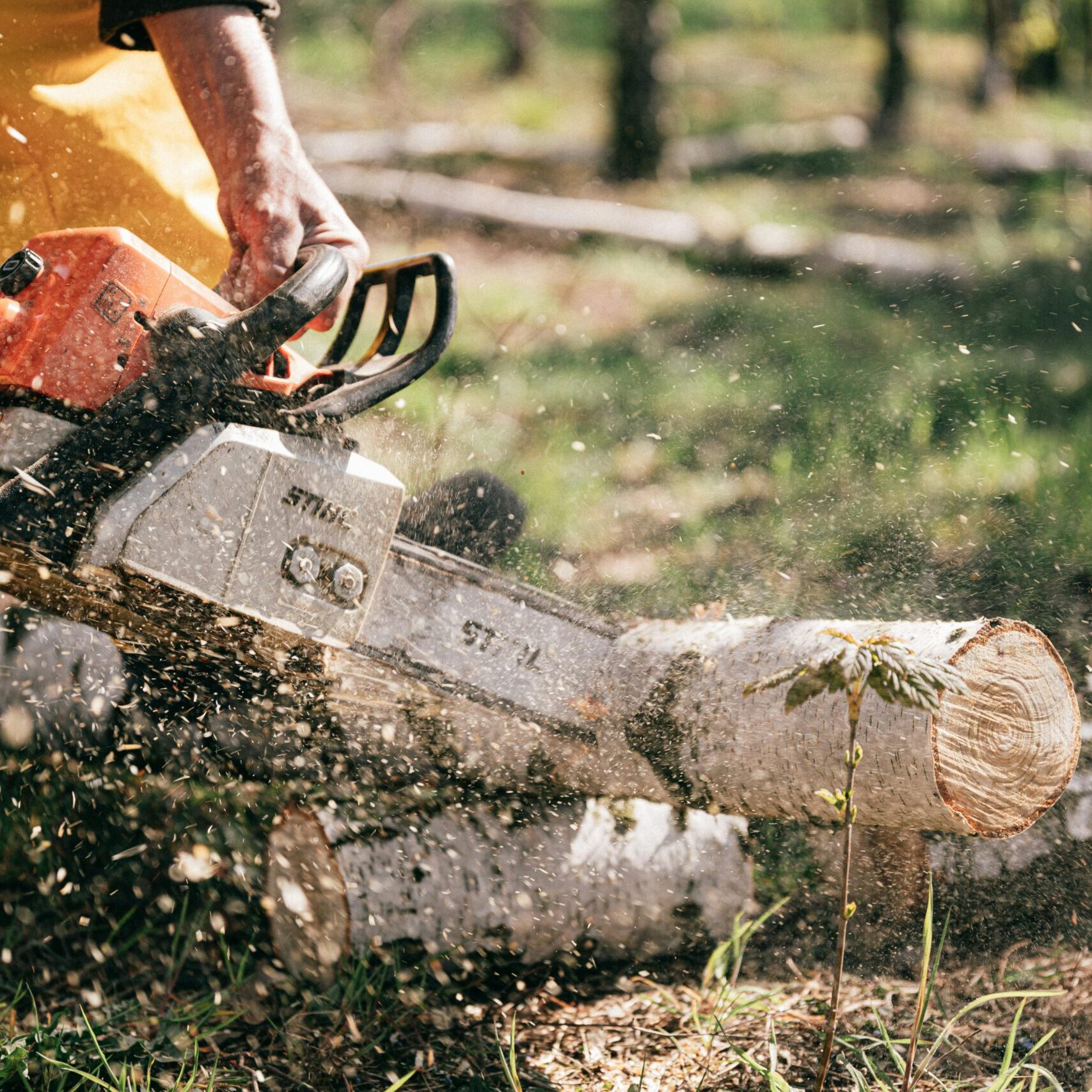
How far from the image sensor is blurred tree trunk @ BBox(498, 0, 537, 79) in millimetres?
11961

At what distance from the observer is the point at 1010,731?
1.71m

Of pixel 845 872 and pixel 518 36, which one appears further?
pixel 518 36

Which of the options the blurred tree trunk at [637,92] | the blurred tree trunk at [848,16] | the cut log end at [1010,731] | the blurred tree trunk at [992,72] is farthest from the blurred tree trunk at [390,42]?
the cut log end at [1010,731]

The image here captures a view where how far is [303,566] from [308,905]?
25.1 inches

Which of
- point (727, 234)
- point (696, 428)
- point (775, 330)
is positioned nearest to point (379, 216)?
point (727, 234)

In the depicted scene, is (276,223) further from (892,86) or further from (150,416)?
(892,86)

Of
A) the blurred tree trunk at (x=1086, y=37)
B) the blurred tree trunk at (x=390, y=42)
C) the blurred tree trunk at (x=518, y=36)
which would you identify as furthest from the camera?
the blurred tree trunk at (x=518, y=36)

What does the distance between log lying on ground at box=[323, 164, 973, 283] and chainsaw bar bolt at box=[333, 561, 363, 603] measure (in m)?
4.30

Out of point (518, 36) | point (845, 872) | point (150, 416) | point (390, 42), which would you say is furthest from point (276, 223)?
point (518, 36)

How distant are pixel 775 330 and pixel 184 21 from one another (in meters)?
3.48

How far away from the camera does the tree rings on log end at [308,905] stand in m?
1.91

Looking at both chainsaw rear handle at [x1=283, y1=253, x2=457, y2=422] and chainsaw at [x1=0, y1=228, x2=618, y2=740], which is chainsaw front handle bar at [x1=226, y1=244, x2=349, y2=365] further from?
chainsaw rear handle at [x1=283, y1=253, x2=457, y2=422]

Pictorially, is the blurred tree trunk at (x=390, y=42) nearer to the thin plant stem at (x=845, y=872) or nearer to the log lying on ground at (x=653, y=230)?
the log lying on ground at (x=653, y=230)

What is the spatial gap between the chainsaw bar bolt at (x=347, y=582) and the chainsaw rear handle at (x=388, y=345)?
26 centimetres
